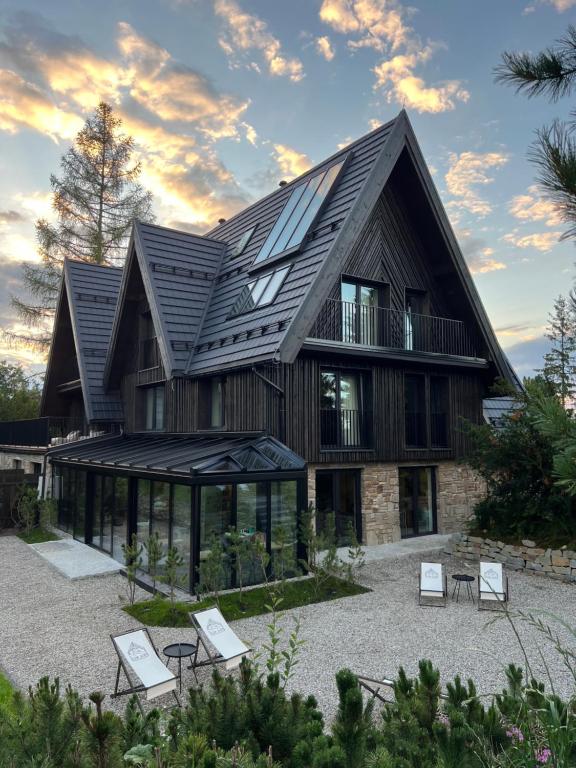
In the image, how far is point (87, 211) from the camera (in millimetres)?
31766

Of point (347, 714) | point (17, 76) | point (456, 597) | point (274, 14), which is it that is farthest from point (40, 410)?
point (347, 714)

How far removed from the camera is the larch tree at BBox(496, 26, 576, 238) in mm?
4023

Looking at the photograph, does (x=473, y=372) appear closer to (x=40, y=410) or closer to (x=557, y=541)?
(x=557, y=541)

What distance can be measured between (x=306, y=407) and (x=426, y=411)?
5.02 metres

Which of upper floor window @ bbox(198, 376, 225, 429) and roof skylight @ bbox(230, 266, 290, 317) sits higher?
roof skylight @ bbox(230, 266, 290, 317)

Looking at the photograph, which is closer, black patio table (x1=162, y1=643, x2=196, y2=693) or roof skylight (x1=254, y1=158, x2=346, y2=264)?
black patio table (x1=162, y1=643, x2=196, y2=693)

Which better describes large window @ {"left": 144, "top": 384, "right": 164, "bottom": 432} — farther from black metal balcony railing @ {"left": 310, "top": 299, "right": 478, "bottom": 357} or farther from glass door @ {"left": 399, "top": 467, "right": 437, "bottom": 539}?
glass door @ {"left": 399, "top": 467, "right": 437, "bottom": 539}

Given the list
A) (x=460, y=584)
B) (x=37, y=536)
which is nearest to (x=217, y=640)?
(x=460, y=584)

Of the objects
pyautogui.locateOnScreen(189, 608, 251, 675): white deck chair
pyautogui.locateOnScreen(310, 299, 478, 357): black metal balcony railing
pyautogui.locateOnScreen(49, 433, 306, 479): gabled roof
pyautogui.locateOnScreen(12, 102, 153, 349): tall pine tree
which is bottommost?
pyautogui.locateOnScreen(189, 608, 251, 675): white deck chair

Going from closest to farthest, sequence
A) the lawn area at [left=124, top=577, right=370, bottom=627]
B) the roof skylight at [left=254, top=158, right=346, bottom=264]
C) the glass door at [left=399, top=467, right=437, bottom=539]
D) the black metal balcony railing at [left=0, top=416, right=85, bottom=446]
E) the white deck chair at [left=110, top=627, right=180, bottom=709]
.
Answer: the white deck chair at [left=110, top=627, right=180, bottom=709] → the lawn area at [left=124, top=577, right=370, bottom=627] → the roof skylight at [left=254, top=158, right=346, bottom=264] → the glass door at [left=399, top=467, right=437, bottom=539] → the black metal balcony railing at [left=0, top=416, right=85, bottom=446]

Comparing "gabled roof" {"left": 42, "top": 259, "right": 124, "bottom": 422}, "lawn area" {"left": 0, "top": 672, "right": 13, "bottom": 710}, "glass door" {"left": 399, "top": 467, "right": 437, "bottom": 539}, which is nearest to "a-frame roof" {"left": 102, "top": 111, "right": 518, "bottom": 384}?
"gabled roof" {"left": 42, "top": 259, "right": 124, "bottom": 422}

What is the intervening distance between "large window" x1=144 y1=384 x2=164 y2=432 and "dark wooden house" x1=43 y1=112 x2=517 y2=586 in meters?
0.08

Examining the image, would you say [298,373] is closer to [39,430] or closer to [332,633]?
[332,633]

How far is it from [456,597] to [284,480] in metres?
4.23
